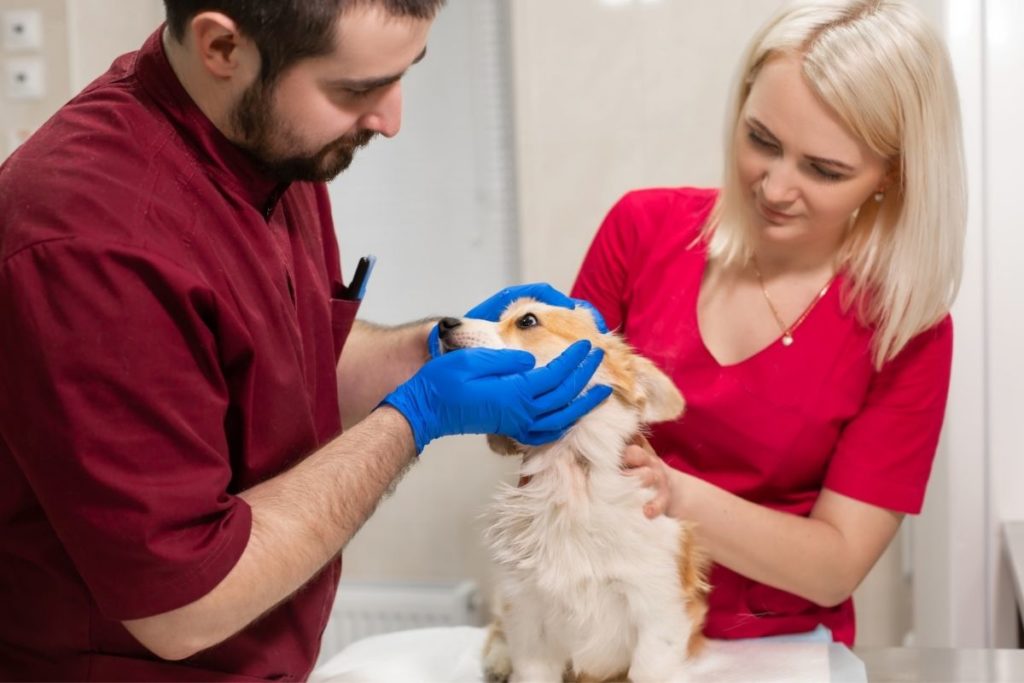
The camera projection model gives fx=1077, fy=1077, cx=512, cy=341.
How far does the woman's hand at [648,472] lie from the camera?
1596 millimetres

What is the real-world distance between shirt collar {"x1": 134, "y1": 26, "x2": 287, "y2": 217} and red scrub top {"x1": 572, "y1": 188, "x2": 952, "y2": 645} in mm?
841

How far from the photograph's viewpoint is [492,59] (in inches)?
116

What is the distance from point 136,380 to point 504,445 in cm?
67

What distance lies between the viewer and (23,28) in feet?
9.84

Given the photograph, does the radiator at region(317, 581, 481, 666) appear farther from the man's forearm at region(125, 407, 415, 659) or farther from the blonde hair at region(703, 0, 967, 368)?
the man's forearm at region(125, 407, 415, 659)

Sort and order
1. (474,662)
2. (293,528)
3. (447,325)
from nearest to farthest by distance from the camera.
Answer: (293,528)
(447,325)
(474,662)

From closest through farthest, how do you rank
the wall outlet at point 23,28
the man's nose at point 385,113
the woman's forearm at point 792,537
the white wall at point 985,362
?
the man's nose at point 385,113 → the woman's forearm at point 792,537 → the white wall at point 985,362 → the wall outlet at point 23,28

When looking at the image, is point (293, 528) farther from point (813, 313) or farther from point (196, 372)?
point (813, 313)

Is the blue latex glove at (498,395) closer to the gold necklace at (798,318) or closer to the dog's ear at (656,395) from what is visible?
the dog's ear at (656,395)

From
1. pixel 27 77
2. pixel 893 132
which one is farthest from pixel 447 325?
pixel 27 77

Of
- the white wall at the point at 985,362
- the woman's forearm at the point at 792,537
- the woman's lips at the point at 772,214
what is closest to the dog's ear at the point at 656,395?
the woman's forearm at the point at 792,537

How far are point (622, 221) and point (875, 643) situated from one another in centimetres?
141

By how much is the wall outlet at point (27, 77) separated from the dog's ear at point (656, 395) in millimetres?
2154

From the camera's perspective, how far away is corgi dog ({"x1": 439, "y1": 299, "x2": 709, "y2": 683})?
1.54 metres
